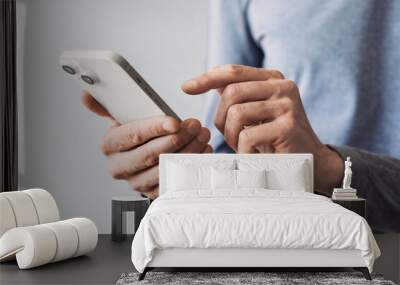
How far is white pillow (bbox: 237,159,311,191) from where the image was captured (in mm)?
5008

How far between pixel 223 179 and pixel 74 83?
1.56 meters

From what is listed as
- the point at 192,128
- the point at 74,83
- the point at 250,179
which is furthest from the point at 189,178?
the point at 74,83

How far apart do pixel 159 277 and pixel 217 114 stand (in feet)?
5.63

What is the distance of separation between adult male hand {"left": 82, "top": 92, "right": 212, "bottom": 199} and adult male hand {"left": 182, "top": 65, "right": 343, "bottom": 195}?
0.83 feet

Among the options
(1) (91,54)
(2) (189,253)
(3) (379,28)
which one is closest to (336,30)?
(3) (379,28)

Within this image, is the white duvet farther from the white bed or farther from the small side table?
the small side table

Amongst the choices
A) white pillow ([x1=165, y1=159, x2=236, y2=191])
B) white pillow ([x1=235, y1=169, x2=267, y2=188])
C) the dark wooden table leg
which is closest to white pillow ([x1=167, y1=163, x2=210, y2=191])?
white pillow ([x1=165, y1=159, x2=236, y2=191])

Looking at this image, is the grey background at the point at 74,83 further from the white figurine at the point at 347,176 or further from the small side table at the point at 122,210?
the white figurine at the point at 347,176

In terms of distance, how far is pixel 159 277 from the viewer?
400 cm

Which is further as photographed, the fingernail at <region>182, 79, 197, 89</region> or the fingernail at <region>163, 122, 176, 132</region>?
the fingernail at <region>182, 79, 197, 89</region>

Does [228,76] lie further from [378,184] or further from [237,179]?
[378,184]

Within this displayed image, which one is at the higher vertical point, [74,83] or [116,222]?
[74,83]

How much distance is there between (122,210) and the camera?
530 centimetres

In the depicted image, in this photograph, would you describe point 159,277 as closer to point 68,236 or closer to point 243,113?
point 68,236
